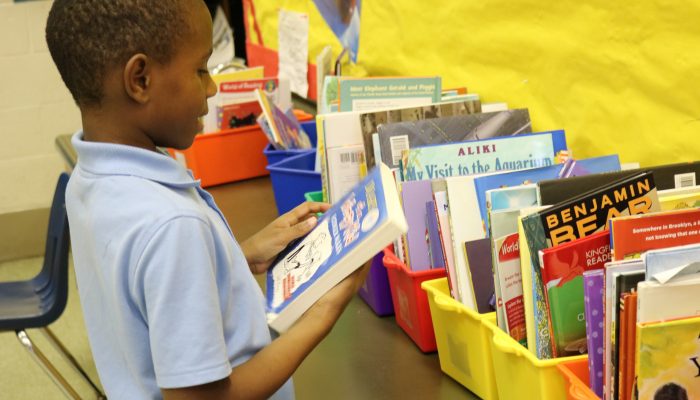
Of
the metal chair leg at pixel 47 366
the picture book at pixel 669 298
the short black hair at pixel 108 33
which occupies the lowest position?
the metal chair leg at pixel 47 366

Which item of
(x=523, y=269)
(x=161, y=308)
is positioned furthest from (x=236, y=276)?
(x=523, y=269)

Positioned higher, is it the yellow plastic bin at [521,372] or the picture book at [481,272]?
the picture book at [481,272]

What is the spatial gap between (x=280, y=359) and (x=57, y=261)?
1.61 m

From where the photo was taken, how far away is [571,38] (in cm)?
152

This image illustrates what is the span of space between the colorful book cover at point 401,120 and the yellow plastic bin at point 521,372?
44cm

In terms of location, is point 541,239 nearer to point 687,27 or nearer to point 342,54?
point 687,27

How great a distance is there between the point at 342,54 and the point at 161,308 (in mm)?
1728

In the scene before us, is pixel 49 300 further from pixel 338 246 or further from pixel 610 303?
pixel 610 303

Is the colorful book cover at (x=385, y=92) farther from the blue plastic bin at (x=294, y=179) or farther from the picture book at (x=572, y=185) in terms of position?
the picture book at (x=572, y=185)

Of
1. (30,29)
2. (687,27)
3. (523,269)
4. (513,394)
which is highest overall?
(30,29)

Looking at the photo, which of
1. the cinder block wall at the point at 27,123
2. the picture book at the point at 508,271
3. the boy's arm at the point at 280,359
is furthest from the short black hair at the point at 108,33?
the cinder block wall at the point at 27,123

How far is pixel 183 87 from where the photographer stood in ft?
3.14

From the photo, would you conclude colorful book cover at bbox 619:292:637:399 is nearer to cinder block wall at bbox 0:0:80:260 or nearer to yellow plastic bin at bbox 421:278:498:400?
yellow plastic bin at bbox 421:278:498:400

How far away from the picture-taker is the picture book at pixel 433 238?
132 cm
